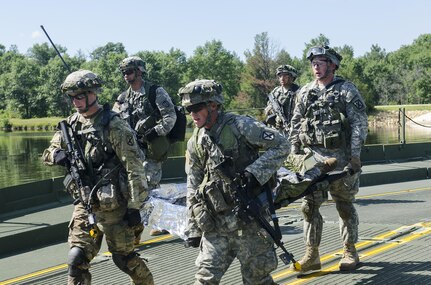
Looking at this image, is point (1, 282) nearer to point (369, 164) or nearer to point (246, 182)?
point (246, 182)

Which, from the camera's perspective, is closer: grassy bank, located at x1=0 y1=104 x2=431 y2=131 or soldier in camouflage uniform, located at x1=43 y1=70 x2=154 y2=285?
soldier in camouflage uniform, located at x1=43 y1=70 x2=154 y2=285

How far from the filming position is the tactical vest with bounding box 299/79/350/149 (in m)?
6.96

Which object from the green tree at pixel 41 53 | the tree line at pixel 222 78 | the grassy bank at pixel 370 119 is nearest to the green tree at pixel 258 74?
the tree line at pixel 222 78

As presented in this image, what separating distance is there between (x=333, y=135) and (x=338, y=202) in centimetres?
79

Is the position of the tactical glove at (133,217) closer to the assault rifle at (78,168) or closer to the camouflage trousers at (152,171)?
the assault rifle at (78,168)

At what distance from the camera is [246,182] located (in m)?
5.03

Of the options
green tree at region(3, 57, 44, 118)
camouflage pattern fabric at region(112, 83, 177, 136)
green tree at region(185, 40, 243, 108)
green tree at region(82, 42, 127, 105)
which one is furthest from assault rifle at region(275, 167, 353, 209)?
green tree at region(185, 40, 243, 108)

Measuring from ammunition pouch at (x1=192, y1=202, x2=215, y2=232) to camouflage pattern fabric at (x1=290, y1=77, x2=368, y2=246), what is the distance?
84.5 inches

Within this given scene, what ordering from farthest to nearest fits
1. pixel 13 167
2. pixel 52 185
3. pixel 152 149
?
pixel 13 167 < pixel 52 185 < pixel 152 149

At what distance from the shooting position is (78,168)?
229 inches

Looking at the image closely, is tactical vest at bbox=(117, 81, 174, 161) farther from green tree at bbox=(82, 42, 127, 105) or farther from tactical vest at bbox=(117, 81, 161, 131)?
green tree at bbox=(82, 42, 127, 105)

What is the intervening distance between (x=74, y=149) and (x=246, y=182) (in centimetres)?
171

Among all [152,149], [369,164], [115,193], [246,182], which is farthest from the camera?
[369,164]

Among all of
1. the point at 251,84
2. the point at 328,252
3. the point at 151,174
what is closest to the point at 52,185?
the point at 151,174
